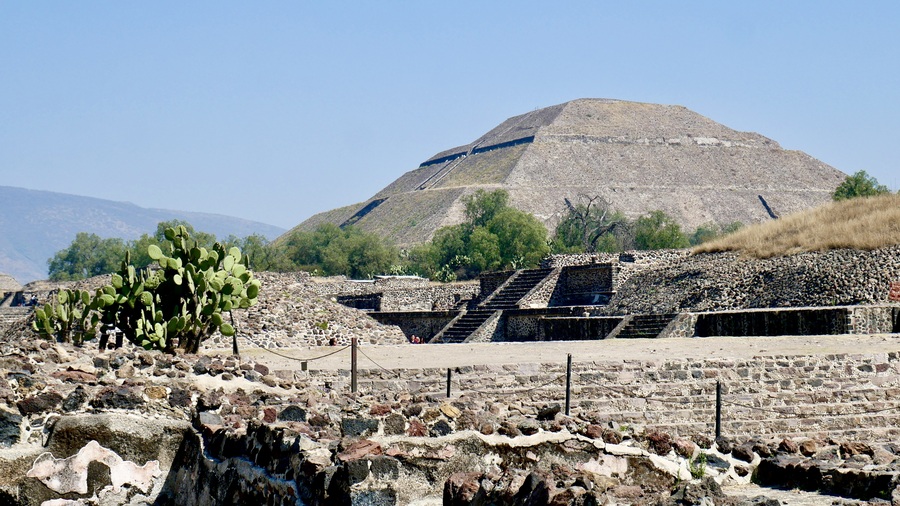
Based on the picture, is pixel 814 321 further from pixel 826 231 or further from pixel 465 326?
pixel 465 326

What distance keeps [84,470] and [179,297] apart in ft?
28.8

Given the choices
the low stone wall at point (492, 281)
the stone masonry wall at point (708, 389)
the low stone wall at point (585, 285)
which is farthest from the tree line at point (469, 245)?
the stone masonry wall at point (708, 389)

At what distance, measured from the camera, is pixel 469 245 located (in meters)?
59.6

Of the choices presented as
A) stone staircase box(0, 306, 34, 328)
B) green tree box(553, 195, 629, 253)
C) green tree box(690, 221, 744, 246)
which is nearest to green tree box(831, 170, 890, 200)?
green tree box(553, 195, 629, 253)

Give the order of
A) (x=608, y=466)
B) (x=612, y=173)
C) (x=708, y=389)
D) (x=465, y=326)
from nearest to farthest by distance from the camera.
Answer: (x=608, y=466) < (x=708, y=389) < (x=465, y=326) < (x=612, y=173)

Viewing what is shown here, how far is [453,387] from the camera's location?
531 inches

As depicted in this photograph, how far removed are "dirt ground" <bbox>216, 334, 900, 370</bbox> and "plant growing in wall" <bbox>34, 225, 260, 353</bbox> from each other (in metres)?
0.84

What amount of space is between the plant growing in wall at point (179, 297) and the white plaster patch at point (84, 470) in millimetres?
7847

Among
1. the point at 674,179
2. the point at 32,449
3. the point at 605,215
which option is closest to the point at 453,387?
the point at 32,449

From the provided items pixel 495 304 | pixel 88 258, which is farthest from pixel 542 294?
pixel 88 258

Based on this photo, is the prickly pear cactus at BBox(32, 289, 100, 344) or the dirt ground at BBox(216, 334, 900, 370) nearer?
the dirt ground at BBox(216, 334, 900, 370)

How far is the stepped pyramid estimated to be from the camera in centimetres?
10625

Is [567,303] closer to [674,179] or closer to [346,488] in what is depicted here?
[346,488]

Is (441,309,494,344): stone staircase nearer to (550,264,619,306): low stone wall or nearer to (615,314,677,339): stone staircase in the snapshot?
(550,264,619,306): low stone wall
